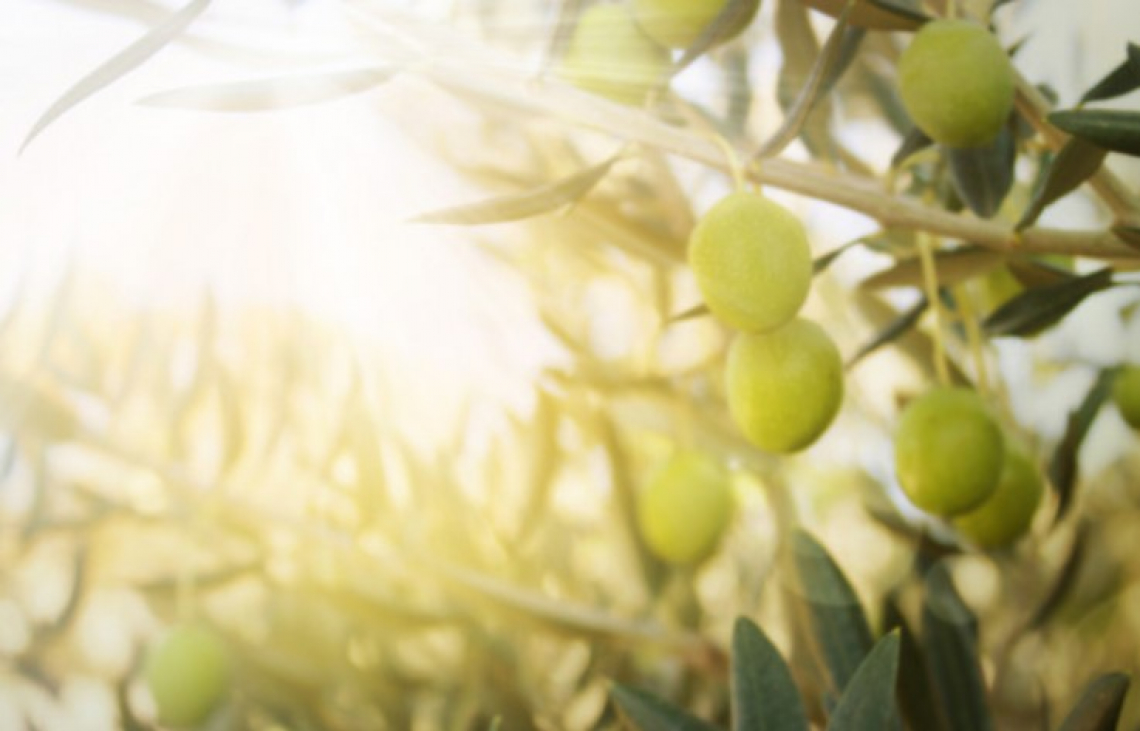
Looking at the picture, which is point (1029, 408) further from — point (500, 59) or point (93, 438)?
point (93, 438)

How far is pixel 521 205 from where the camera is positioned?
2.18ft

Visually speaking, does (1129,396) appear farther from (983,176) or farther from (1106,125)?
(1106,125)

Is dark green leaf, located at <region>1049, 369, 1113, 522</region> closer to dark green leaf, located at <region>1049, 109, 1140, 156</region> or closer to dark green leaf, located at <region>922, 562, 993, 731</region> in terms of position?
dark green leaf, located at <region>922, 562, 993, 731</region>

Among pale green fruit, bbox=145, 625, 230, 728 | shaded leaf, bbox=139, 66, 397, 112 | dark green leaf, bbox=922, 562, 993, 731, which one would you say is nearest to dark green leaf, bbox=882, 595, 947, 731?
dark green leaf, bbox=922, 562, 993, 731

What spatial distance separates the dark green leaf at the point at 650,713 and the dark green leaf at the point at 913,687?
0.71ft

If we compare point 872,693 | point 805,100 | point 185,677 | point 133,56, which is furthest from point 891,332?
point 185,677

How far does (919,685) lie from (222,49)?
63cm

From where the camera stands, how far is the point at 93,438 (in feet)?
A: 4.66

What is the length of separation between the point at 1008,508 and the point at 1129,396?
0.15 meters

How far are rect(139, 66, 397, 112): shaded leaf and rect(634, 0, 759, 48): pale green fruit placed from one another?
15cm

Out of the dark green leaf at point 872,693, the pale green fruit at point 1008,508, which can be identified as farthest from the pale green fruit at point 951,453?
the dark green leaf at point 872,693

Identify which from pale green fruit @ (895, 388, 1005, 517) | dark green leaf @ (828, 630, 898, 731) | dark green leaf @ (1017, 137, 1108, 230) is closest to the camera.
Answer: dark green leaf @ (828, 630, 898, 731)

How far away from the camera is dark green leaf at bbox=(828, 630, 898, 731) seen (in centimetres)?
52

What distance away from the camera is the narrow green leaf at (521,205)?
63 cm
